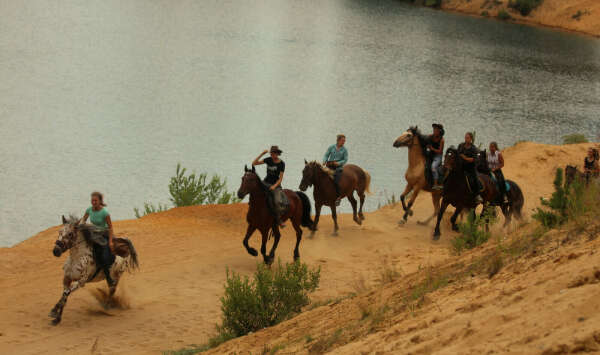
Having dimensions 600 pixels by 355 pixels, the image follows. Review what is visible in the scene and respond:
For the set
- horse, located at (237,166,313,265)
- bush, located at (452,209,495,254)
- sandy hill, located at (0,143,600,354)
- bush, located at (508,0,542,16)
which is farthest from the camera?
bush, located at (508,0,542,16)

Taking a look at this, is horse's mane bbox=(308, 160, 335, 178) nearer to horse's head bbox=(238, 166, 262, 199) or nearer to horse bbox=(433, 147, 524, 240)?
horse bbox=(433, 147, 524, 240)

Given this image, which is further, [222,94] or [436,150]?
[222,94]

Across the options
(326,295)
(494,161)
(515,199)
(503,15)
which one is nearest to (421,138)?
(494,161)

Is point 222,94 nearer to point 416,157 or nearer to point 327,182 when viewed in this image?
point 416,157

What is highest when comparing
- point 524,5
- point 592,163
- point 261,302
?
point 524,5

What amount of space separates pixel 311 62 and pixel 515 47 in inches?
993

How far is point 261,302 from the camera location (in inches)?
415

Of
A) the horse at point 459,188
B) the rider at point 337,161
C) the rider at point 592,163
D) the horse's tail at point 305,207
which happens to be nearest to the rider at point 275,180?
the horse's tail at point 305,207

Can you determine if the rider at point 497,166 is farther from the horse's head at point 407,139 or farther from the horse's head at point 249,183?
the horse's head at point 249,183

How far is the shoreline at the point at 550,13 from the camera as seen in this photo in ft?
261

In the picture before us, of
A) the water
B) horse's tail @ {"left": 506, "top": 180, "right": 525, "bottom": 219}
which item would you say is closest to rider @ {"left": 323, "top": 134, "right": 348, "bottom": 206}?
horse's tail @ {"left": 506, "top": 180, "right": 525, "bottom": 219}

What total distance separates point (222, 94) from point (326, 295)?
26164 mm

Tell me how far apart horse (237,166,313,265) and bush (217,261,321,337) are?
2395mm

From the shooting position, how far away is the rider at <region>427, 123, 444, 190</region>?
664 inches
